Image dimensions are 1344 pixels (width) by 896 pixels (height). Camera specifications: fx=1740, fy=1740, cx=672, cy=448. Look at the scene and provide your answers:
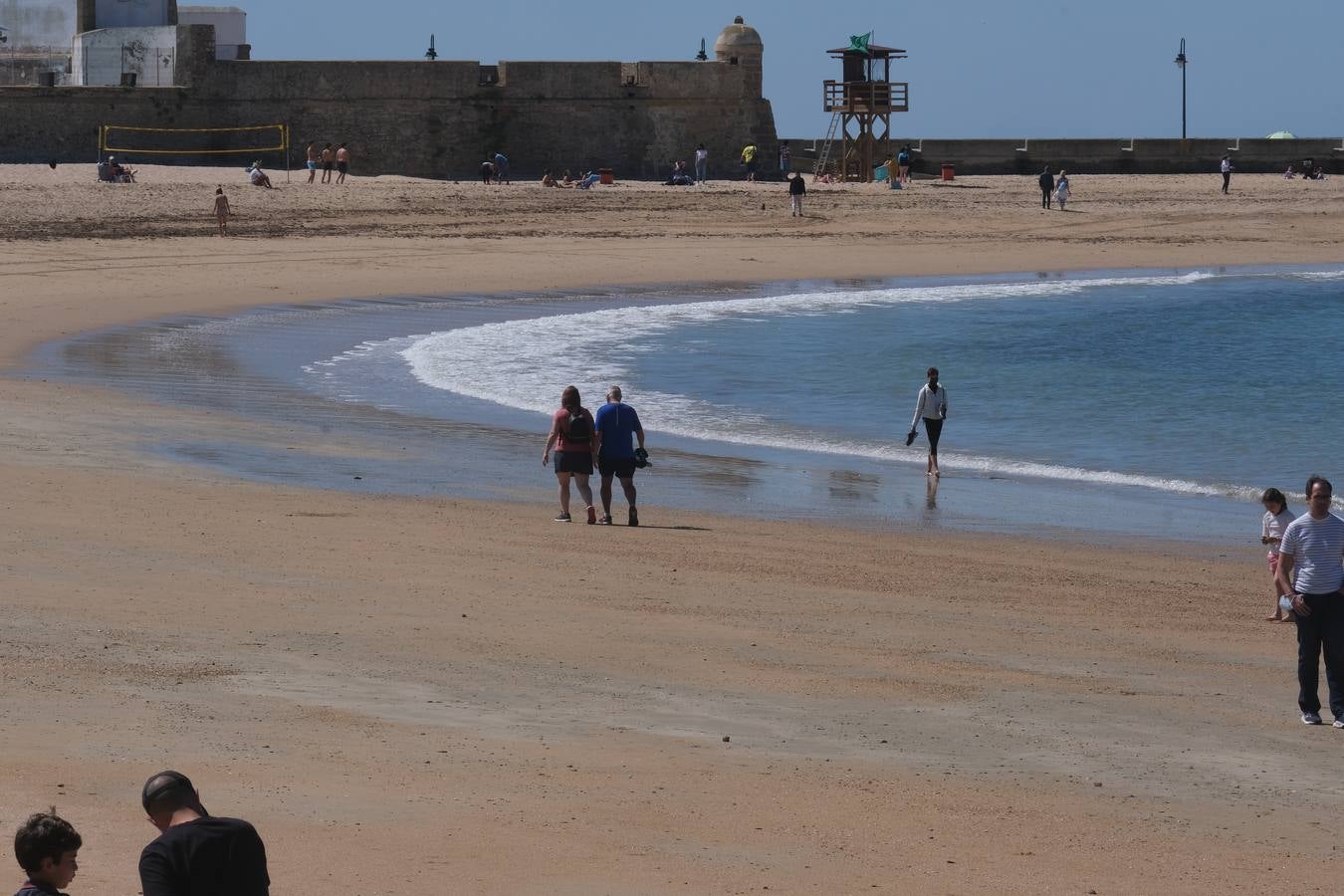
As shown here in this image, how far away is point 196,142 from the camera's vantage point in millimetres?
47469

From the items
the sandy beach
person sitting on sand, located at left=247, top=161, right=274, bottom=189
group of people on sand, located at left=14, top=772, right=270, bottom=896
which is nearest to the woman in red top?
the sandy beach

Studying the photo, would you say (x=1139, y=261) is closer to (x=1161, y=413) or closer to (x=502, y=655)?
(x=1161, y=413)

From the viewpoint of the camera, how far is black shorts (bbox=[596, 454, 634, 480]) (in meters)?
13.1

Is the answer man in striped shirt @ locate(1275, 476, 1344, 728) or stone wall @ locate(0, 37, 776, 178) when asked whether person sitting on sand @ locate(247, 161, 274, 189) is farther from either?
man in striped shirt @ locate(1275, 476, 1344, 728)

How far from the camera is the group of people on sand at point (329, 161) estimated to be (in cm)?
4472

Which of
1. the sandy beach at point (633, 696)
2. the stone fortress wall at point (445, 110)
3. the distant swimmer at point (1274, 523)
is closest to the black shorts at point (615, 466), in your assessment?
the sandy beach at point (633, 696)

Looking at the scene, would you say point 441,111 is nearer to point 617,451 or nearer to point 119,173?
point 119,173

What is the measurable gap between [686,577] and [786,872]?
16.1ft

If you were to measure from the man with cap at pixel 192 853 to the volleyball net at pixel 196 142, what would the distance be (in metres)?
43.4

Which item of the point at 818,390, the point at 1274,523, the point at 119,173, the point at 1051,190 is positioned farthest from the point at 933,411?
the point at 1051,190

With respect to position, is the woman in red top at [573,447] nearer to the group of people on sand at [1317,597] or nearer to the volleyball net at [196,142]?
the group of people on sand at [1317,597]

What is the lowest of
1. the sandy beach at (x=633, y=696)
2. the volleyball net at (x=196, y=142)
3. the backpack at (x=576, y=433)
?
the sandy beach at (x=633, y=696)

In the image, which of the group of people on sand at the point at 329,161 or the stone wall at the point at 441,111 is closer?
the group of people on sand at the point at 329,161

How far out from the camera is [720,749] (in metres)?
7.37
